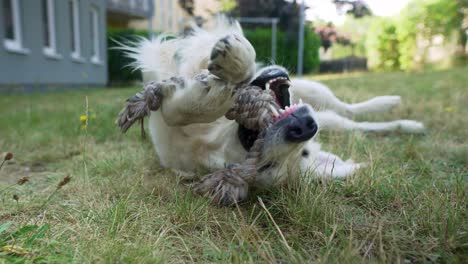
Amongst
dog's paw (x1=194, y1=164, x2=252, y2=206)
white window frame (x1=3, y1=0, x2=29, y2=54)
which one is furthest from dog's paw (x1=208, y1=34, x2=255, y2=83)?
white window frame (x1=3, y1=0, x2=29, y2=54)

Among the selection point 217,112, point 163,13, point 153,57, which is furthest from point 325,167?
point 163,13

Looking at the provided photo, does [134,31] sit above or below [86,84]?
above

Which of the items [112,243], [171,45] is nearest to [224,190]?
[112,243]

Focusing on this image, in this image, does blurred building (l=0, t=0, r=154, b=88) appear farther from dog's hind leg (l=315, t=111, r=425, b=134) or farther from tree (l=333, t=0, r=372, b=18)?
tree (l=333, t=0, r=372, b=18)

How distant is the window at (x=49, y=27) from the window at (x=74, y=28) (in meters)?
1.23

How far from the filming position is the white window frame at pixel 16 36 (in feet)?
28.1

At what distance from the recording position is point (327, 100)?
9.17ft

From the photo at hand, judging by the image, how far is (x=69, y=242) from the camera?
1222mm

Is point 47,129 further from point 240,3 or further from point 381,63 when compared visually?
point 381,63

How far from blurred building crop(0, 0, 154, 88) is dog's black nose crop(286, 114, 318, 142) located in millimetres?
6854

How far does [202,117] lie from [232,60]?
11.9 inches

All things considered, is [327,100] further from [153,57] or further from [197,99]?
[197,99]

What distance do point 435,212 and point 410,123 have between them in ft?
6.43

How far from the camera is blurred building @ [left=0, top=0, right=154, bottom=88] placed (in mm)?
8641
